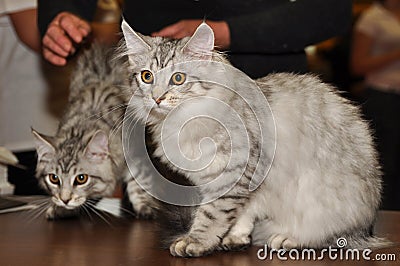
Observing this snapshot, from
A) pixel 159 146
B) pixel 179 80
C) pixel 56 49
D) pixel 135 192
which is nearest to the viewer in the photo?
pixel 179 80

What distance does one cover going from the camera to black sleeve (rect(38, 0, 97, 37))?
5.12 feet

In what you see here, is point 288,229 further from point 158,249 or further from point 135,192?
point 135,192

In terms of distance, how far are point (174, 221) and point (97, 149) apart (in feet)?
1.29

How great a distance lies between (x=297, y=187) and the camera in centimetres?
121

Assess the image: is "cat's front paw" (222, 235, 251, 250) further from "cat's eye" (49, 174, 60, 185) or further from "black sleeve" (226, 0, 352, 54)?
"cat's eye" (49, 174, 60, 185)

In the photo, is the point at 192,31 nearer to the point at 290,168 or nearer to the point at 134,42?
the point at 134,42

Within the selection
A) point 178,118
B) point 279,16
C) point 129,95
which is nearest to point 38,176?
point 129,95

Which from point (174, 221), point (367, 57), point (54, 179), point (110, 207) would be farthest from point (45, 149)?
point (367, 57)

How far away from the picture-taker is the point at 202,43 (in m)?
1.11

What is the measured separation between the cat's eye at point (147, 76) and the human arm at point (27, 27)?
86 centimetres

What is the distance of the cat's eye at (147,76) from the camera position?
3.84ft

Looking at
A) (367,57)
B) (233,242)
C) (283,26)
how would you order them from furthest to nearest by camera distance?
1. (367,57)
2. (283,26)
3. (233,242)

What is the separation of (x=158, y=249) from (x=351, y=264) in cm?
34

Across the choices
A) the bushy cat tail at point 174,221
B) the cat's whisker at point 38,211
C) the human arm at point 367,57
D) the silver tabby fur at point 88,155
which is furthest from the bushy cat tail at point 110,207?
the human arm at point 367,57
